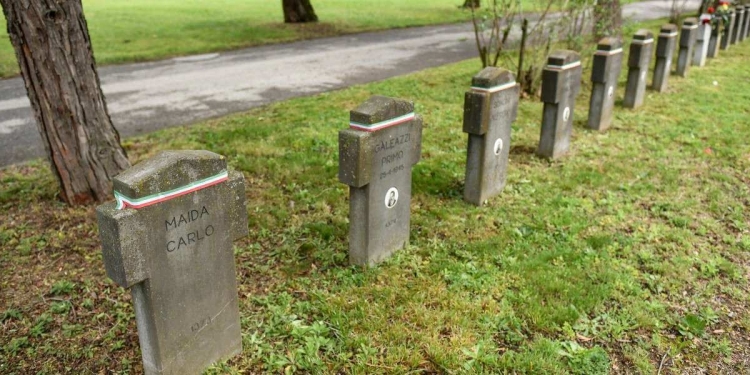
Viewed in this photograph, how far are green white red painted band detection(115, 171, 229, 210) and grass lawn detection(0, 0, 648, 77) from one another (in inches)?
415

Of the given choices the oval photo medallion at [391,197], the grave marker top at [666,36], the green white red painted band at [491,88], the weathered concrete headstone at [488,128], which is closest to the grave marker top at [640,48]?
the grave marker top at [666,36]

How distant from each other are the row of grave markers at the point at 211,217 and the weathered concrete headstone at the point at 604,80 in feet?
8.12

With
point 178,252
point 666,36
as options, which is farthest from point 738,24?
point 178,252

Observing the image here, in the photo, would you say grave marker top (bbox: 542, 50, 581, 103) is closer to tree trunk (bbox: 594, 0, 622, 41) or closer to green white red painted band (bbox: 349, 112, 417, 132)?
green white red painted band (bbox: 349, 112, 417, 132)

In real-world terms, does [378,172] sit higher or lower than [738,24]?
lower

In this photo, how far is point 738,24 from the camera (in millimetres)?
14977

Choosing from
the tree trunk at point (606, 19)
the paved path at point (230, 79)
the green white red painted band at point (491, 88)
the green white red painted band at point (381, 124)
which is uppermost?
the tree trunk at point (606, 19)

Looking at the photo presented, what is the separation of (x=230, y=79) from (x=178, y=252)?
27.8 ft

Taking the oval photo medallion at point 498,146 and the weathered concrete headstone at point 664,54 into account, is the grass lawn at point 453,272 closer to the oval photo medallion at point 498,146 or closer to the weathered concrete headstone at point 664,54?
the oval photo medallion at point 498,146

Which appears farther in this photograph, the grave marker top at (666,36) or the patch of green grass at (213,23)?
the patch of green grass at (213,23)

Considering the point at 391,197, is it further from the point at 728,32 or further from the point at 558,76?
the point at 728,32

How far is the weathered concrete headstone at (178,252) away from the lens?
8.20 feet

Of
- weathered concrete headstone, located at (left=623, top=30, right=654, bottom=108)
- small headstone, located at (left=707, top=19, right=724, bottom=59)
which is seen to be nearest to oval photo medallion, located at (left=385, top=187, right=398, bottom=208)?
weathered concrete headstone, located at (left=623, top=30, right=654, bottom=108)

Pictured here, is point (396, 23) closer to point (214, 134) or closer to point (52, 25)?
point (214, 134)
